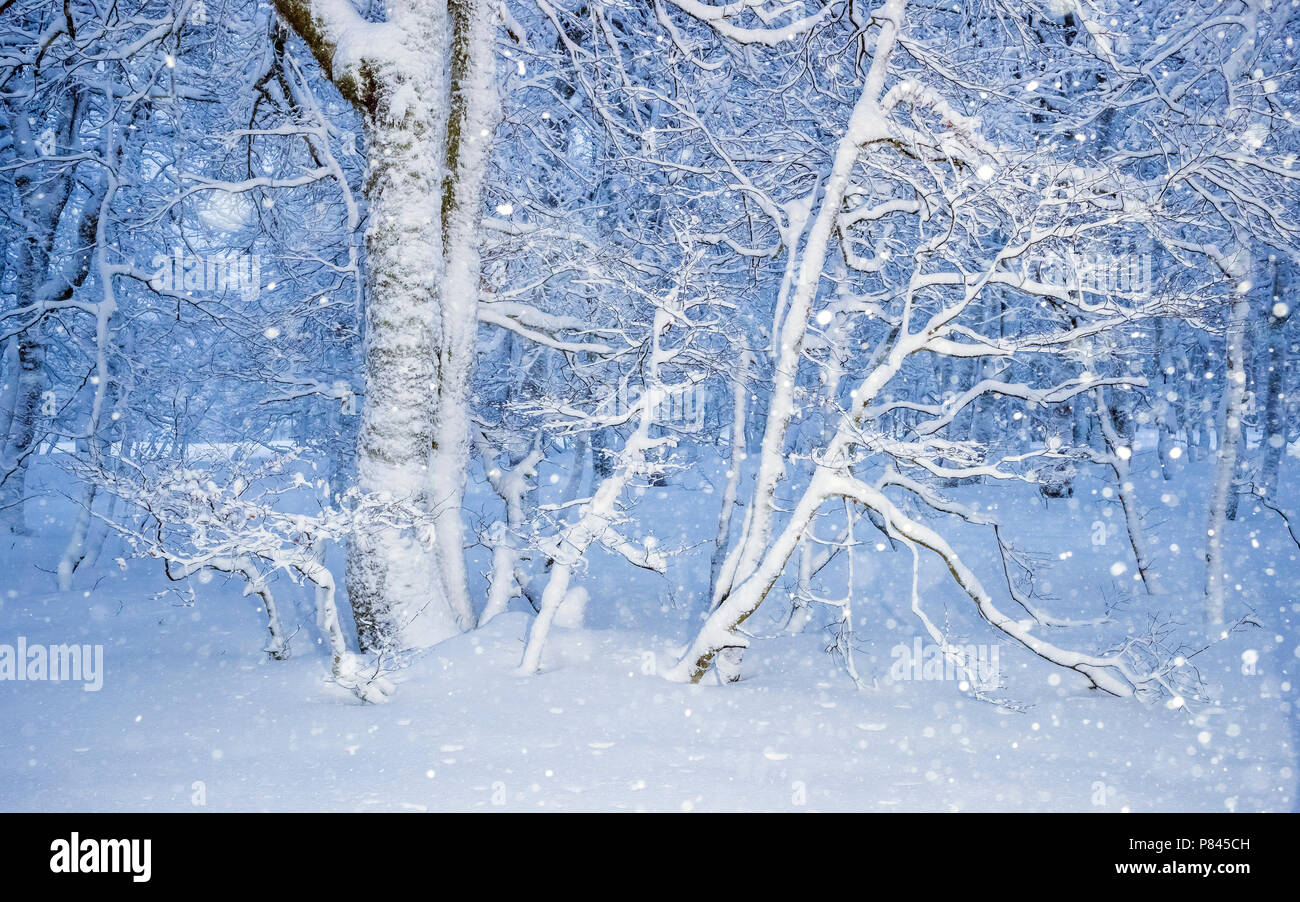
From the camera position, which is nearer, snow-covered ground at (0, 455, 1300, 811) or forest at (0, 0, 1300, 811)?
snow-covered ground at (0, 455, 1300, 811)

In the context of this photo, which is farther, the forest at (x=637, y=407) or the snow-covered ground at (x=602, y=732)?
the forest at (x=637, y=407)

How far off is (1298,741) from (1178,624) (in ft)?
12.8

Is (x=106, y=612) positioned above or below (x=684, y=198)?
below

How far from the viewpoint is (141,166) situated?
12289mm

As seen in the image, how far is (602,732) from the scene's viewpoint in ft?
14.4

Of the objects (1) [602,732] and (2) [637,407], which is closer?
(1) [602,732]

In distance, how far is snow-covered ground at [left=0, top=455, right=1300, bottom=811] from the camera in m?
3.62

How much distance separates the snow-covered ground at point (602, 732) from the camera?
362 cm

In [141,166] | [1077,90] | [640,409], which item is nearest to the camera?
[640,409]

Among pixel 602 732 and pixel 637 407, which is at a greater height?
pixel 637 407

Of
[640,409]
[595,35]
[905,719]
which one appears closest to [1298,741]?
[905,719]

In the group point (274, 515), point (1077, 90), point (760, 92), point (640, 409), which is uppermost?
point (1077, 90)

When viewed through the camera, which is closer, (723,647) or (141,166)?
(723,647)

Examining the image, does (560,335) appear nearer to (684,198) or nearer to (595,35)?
(684,198)
